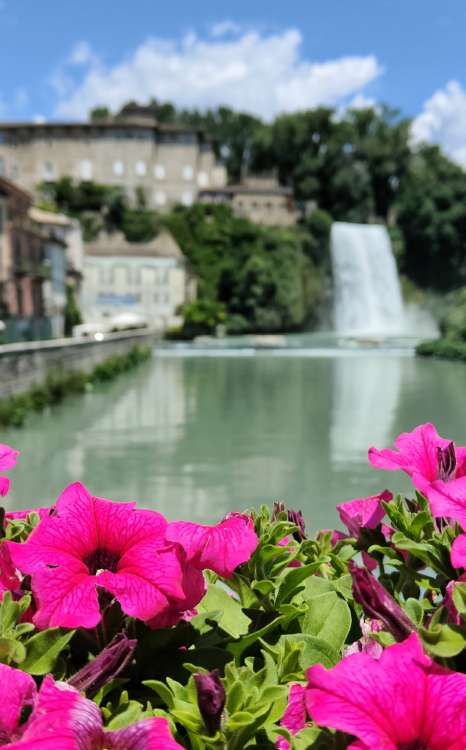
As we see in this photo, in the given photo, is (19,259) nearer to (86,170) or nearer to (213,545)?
(86,170)

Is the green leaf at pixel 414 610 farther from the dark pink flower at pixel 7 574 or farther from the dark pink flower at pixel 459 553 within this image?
the dark pink flower at pixel 7 574

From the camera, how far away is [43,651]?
0.93 m

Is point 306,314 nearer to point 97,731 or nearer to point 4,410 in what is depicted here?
point 4,410

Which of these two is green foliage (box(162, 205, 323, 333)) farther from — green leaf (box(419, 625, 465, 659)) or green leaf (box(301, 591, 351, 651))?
green leaf (box(419, 625, 465, 659))

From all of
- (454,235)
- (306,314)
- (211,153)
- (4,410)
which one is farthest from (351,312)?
(4,410)

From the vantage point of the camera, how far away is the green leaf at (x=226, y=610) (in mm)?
1125

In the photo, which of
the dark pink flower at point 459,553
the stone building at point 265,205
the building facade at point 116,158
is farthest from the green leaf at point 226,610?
the building facade at point 116,158

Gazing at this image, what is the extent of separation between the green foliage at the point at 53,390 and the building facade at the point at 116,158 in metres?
41.7

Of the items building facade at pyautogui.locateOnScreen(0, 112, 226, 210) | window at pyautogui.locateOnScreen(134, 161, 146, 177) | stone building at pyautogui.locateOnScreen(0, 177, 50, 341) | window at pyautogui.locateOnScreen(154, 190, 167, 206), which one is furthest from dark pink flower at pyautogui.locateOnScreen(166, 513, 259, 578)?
window at pyautogui.locateOnScreen(134, 161, 146, 177)

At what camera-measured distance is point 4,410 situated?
50.4 ft

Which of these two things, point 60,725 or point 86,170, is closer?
point 60,725

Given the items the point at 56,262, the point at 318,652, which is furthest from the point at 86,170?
the point at 318,652

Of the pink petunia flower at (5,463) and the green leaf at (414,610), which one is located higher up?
the pink petunia flower at (5,463)

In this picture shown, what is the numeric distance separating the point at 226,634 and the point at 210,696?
34cm
